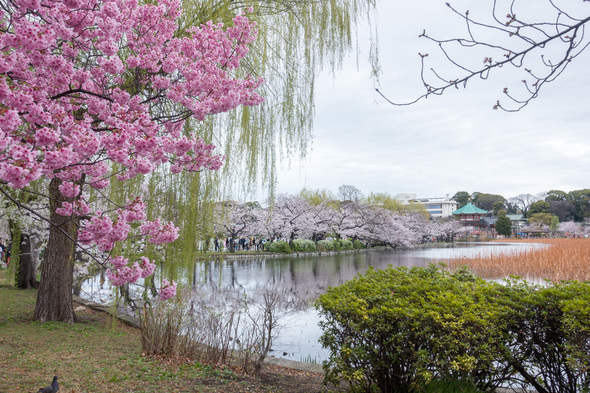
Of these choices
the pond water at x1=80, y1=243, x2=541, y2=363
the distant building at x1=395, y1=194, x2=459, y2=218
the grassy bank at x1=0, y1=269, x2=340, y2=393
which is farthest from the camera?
the distant building at x1=395, y1=194, x2=459, y2=218

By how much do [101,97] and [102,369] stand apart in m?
2.45

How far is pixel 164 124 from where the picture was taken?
347cm

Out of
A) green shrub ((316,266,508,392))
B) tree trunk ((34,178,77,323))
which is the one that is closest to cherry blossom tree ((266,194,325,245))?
tree trunk ((34,178,77,323))

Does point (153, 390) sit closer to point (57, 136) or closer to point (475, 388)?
point (57, 136)

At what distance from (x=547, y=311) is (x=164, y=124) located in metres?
3.17

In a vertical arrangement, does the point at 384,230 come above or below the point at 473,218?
below

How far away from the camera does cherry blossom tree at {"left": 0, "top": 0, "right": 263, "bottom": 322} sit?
2.08 m

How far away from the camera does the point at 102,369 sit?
3549 millimetres

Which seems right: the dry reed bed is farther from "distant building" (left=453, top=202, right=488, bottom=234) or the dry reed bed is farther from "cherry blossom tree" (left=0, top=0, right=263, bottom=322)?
"distant building" (left=453, top=202, right=488, bottom=234)

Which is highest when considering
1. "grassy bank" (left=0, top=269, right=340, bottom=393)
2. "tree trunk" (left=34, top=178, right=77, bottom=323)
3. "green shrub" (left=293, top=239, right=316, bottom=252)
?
"tree trunk" (left=34, top=178, right=77, bottom=323)

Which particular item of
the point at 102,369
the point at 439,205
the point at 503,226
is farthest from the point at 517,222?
the point at 102,369

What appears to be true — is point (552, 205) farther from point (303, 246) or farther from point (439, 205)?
point (303, 246)

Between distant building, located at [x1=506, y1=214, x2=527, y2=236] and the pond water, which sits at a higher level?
distant building, located at [x1=506, y1=214, x2=527, y2=236]

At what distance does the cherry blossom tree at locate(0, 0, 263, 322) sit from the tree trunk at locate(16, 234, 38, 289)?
708 cm
